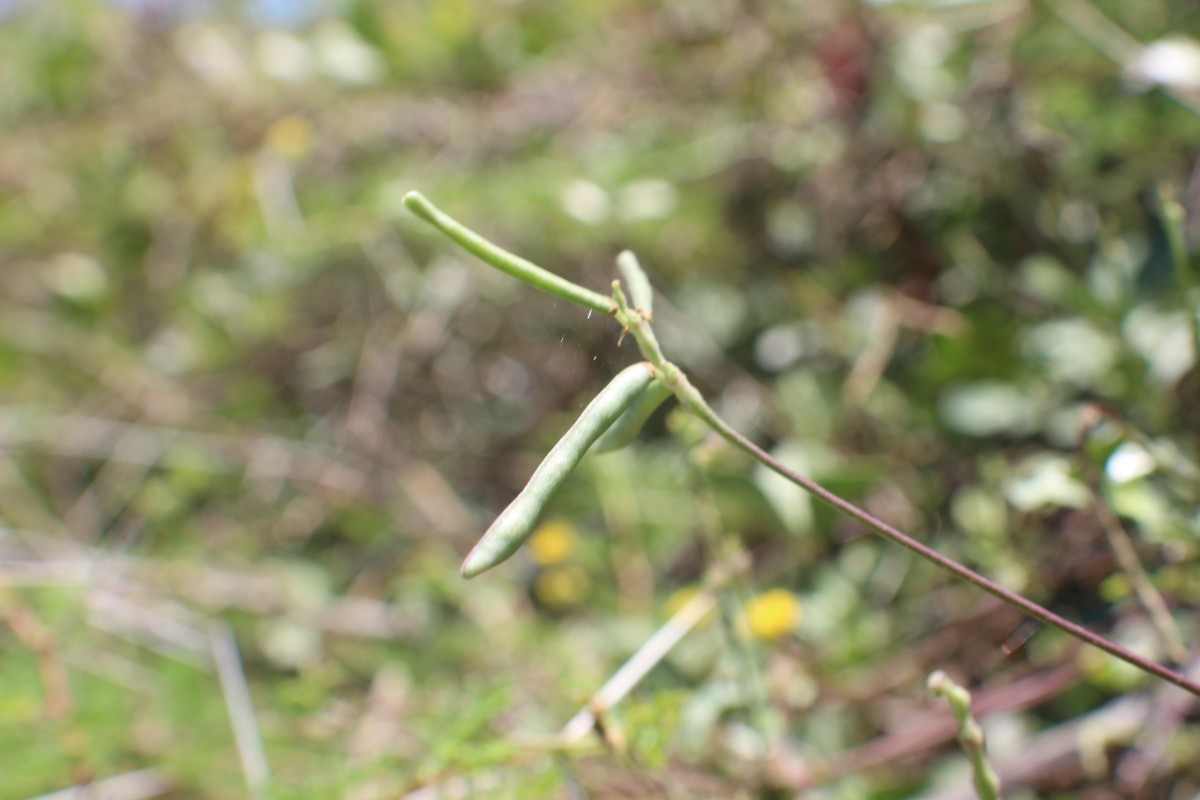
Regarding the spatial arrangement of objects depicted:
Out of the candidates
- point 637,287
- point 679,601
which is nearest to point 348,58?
point 679,601

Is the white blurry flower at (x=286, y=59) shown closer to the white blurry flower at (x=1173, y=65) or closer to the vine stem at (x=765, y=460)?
the white blurry flower at (x=1173, y=65)

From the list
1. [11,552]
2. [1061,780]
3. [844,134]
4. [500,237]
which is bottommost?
[11,552]

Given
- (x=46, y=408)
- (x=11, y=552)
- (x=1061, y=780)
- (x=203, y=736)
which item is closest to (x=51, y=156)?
(x=46, y=408)

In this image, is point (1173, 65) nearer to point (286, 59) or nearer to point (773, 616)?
point (773, 616)

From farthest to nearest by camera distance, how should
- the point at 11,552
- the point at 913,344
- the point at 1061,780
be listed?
the point at 11,552 < the point at 913,344 < the point at 1061,780

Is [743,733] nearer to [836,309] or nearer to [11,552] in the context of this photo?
[836,309]

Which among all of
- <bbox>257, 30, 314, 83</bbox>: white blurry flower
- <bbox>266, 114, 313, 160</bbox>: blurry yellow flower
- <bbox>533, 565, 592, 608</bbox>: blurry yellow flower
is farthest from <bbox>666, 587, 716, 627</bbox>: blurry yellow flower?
<bbox>257, 30, 314, 83</bbox>: white blurry flower

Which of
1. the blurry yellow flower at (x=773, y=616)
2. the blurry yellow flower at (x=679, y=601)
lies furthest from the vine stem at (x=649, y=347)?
the blurry yellow flower at (x=679, y=601)
